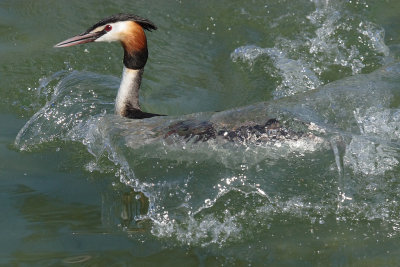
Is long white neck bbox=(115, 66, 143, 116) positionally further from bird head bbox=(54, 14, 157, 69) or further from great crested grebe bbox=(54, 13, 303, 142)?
bird head bbox=(54, 14, 157, 69)

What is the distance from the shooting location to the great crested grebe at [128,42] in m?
5.04

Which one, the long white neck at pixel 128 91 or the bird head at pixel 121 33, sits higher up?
the bird head at pixel 121 33

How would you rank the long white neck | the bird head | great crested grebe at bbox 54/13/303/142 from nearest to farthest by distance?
great crested grebe at bbox 54/13/303/142, the bird head, the long white neck

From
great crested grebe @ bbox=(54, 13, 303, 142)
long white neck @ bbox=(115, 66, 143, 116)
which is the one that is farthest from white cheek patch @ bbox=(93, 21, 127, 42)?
long white neck @ bbox=(115, 66, 143, 116)

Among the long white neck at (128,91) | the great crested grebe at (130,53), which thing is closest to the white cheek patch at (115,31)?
the great crested grebe at (130,53)

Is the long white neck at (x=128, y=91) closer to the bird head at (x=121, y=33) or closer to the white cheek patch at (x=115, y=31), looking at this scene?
the bird head at (x=121, y=33)

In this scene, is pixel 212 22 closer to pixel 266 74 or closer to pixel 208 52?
pixel 208 52

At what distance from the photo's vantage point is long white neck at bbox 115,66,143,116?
521 cm

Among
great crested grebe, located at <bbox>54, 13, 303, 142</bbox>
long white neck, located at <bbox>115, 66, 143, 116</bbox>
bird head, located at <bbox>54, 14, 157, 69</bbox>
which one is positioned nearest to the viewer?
great crested grebe, located at <bbox>54, 13, 303, 142</bbox>

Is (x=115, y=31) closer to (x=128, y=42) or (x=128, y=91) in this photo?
(x=128, y=42)

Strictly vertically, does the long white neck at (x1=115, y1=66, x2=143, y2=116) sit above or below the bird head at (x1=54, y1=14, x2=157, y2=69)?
below

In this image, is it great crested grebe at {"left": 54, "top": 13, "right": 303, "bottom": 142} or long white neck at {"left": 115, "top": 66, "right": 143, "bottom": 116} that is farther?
long white neck at {"left": 115, "top": 66, "right": 143, "bottom": 116}

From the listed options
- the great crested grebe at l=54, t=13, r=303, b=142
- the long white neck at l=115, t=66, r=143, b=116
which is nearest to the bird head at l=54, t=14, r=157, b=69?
the great crested grebe at l=54, t=13, r=303, b=142

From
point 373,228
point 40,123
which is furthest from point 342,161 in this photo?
point 40,123
